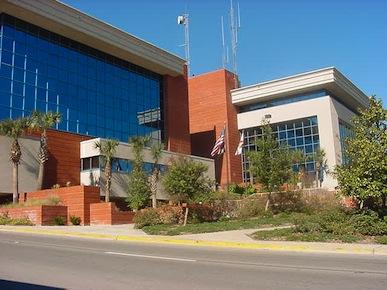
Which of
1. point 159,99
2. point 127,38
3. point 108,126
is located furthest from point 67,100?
point 159,99

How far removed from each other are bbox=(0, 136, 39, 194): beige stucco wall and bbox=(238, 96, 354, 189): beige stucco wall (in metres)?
29.7

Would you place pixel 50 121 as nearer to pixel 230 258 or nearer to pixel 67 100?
pixel 67 100

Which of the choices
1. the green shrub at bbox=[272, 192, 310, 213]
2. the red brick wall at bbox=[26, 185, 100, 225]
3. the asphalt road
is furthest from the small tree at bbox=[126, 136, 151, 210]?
the asphalt road

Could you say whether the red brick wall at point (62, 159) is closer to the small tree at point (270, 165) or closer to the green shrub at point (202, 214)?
the green shrub at point (202, 214)

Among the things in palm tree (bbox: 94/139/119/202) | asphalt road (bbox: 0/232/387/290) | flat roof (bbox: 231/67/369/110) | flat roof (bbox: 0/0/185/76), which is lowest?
asphalt road (bbox: 0/232/387/290)

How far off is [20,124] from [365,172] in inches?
938

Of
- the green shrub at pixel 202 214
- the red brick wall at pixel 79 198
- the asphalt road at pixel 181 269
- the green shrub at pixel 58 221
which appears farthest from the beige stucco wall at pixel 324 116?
the asphalt road at pixel 181 269

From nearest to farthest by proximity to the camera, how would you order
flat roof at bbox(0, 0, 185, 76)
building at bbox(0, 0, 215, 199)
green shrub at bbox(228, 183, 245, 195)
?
building at bbox(0, 0, 215, 199) → flat roof at bbox(0, 0, 185, 76) → green shrub at bbox(228, 183, 245, 195)

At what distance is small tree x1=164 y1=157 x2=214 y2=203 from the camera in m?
29.7

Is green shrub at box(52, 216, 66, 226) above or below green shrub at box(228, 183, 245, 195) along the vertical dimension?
below

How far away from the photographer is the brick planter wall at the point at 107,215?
107 ft

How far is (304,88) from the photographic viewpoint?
5853 cm

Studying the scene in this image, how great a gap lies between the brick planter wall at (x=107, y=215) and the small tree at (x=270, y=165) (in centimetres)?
898

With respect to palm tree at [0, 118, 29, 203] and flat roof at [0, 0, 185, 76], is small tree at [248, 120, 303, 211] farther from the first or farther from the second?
flat roof at [0, 0, 185, 76]
